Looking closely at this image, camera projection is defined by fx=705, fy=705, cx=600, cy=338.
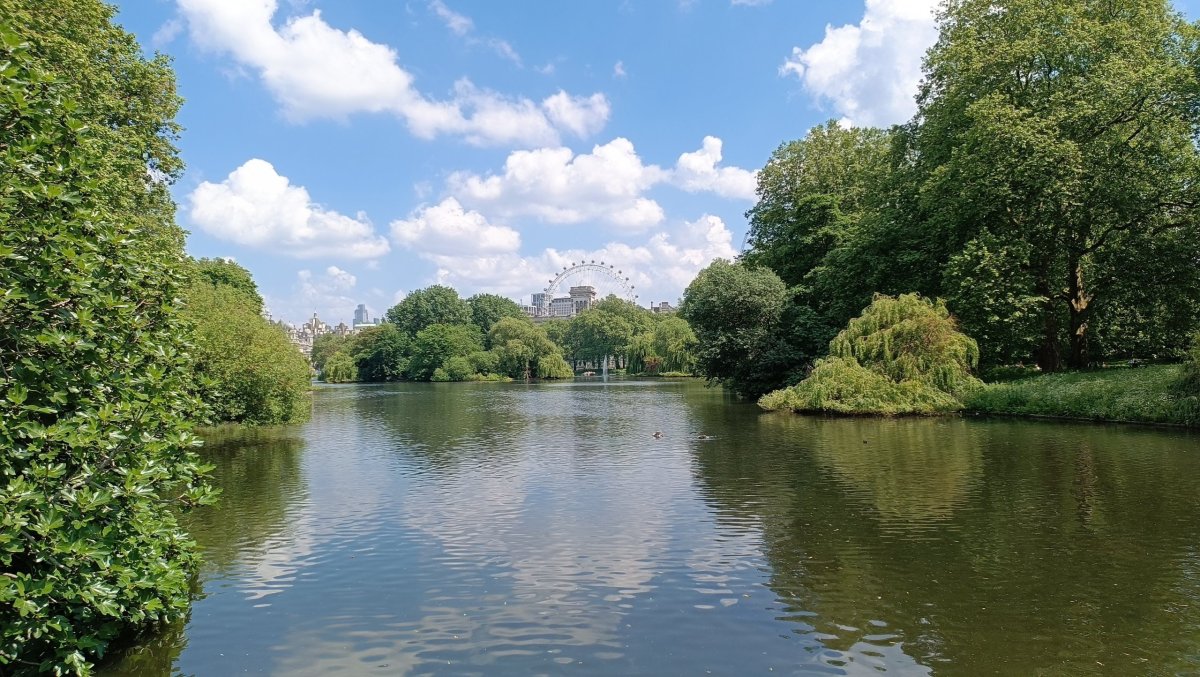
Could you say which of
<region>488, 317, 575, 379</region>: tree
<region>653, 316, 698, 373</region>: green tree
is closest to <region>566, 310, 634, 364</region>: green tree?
<region>488, 317, 575, 379</region>: tree

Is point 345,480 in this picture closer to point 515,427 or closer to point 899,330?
point 515,427

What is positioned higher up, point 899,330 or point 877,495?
A: point 899,330

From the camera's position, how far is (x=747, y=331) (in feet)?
145

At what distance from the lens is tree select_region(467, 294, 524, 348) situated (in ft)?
464

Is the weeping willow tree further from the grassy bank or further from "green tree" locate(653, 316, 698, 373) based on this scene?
"green tree" locate(653, 316, 698, 373)

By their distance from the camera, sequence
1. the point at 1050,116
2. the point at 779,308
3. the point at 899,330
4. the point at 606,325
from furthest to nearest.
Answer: the point at 606,325 < the point at 779,308 < the point at 899,330 < the point at 1050,116

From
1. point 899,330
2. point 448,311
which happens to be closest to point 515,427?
point 899,330

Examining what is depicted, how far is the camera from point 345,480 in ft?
63.1

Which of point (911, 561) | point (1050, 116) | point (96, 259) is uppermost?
point (1050, 116)

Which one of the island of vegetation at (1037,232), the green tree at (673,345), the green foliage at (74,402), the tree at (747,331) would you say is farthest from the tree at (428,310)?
the green foliage at (74,402)

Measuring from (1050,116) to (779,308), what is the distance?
17969 millimetres

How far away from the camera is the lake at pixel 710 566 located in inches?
302

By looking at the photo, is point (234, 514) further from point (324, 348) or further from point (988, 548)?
point (324, 348)

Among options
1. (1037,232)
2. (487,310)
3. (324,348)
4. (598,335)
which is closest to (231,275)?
Result: (1037,232)
